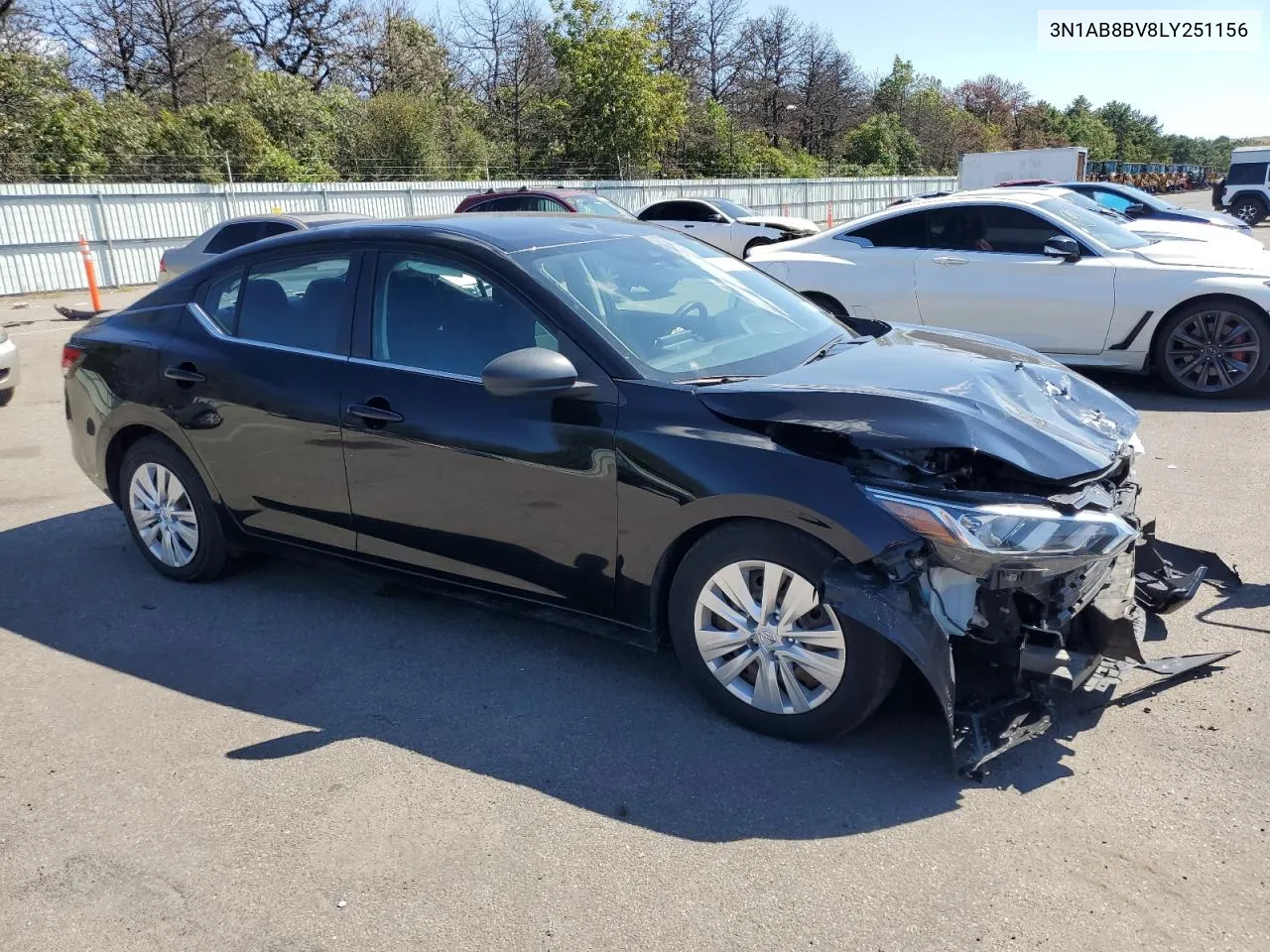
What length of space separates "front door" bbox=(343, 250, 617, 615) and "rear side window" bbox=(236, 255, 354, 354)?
0.63ft

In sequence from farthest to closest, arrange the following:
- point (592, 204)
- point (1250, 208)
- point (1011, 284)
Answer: point (1250, 208)
point (592, 204)
point (1011, 284)

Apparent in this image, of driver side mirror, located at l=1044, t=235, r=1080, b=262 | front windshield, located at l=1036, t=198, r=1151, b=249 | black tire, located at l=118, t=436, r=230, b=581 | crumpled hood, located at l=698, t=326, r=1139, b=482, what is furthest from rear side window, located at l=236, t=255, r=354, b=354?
front windshield, located at l=1036, t=198, r=1151, b=249

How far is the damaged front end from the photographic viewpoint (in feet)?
10.1

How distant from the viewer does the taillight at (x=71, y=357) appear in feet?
17.4

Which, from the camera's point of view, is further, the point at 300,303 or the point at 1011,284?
the point at 1011,284

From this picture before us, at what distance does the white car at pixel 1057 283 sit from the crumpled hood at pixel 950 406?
4.26 metres

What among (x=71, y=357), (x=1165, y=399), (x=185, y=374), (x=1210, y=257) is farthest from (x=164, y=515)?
(x=1210, y=257)

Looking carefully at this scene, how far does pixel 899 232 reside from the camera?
30.3ft

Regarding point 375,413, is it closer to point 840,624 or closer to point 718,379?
point 718,379

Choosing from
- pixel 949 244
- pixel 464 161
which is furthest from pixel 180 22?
pixel 949 244

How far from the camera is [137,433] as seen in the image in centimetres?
512

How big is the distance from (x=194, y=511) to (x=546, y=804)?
8.74ft

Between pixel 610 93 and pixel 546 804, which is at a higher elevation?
pixel 610 93

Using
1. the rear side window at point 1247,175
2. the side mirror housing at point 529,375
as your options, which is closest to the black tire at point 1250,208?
the rear side window at point 1247,175
